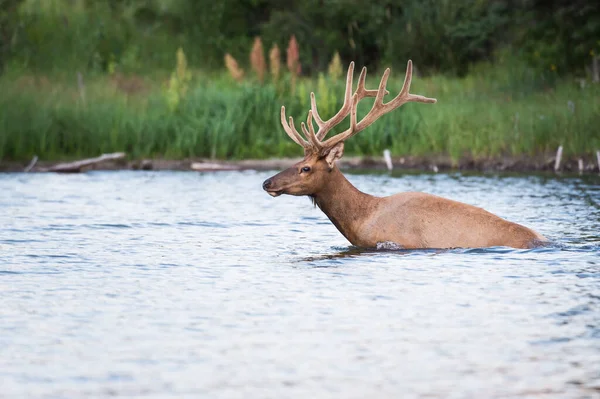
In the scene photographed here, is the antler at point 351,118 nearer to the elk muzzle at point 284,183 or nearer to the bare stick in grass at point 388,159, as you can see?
the elk muzzle at point 284,183

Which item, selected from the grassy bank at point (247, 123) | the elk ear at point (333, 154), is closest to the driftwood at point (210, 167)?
the grassy bank at point (247, 123)

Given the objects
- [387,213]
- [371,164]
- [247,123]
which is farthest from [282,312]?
[247,123]

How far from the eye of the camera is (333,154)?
12.8 m

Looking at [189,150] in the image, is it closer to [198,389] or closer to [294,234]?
[294,234]

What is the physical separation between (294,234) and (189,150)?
10.0 m

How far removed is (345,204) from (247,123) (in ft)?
40.7

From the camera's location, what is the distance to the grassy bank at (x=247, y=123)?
23.6 metres

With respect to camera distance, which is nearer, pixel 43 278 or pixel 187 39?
pixel 43 278

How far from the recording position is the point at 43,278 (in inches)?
443

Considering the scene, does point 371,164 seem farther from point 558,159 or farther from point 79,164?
point 79,164

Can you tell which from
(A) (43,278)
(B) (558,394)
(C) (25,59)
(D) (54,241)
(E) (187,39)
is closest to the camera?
(B) (558,394)

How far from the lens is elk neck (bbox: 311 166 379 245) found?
42.0 ft

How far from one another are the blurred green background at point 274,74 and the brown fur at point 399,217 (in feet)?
35.7

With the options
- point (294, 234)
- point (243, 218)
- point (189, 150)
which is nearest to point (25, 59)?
point (189, 150)
